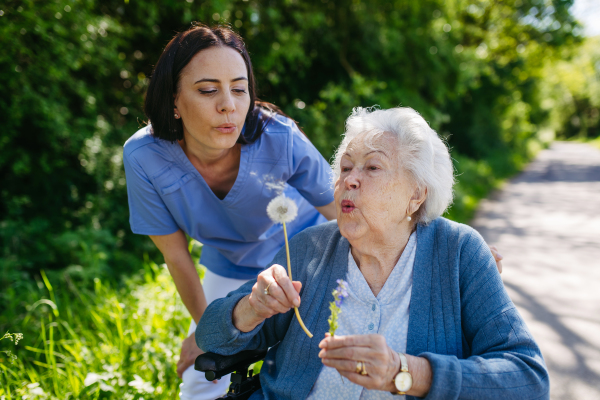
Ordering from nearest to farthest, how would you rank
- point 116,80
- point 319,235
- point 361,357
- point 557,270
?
point 361,357 < point 319,235 < point 557,270 < point 116,80

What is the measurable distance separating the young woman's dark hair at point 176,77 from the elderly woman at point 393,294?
1.78 ft

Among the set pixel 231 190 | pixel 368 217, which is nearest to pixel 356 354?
pixel 368 217

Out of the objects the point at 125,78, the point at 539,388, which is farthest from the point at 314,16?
the point at 539,388

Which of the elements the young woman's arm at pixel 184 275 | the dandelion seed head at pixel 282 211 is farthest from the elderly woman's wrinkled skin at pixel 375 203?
the young woman's arm at pixel 184 275

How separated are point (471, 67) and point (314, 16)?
377cm

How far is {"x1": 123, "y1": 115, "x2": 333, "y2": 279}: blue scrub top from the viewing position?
6.67ft

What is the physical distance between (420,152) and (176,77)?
1.13 meters

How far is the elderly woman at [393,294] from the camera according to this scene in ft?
4.74

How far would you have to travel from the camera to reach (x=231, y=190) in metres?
2.09

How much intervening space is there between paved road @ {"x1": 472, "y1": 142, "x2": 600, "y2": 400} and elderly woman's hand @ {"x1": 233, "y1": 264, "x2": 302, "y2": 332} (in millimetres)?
2261

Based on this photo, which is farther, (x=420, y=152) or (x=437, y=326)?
(x=420, y=152)

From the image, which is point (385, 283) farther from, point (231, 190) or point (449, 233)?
point (231, 190)

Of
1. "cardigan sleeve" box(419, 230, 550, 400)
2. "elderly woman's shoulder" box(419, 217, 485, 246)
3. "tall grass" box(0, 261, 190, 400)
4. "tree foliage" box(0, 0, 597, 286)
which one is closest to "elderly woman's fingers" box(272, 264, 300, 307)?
"cardigan sleeve" box(419, 230, 550, 400)

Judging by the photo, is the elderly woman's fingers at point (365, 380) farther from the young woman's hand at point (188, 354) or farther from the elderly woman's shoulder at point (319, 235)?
the young woman's hand at point (188, 354)
